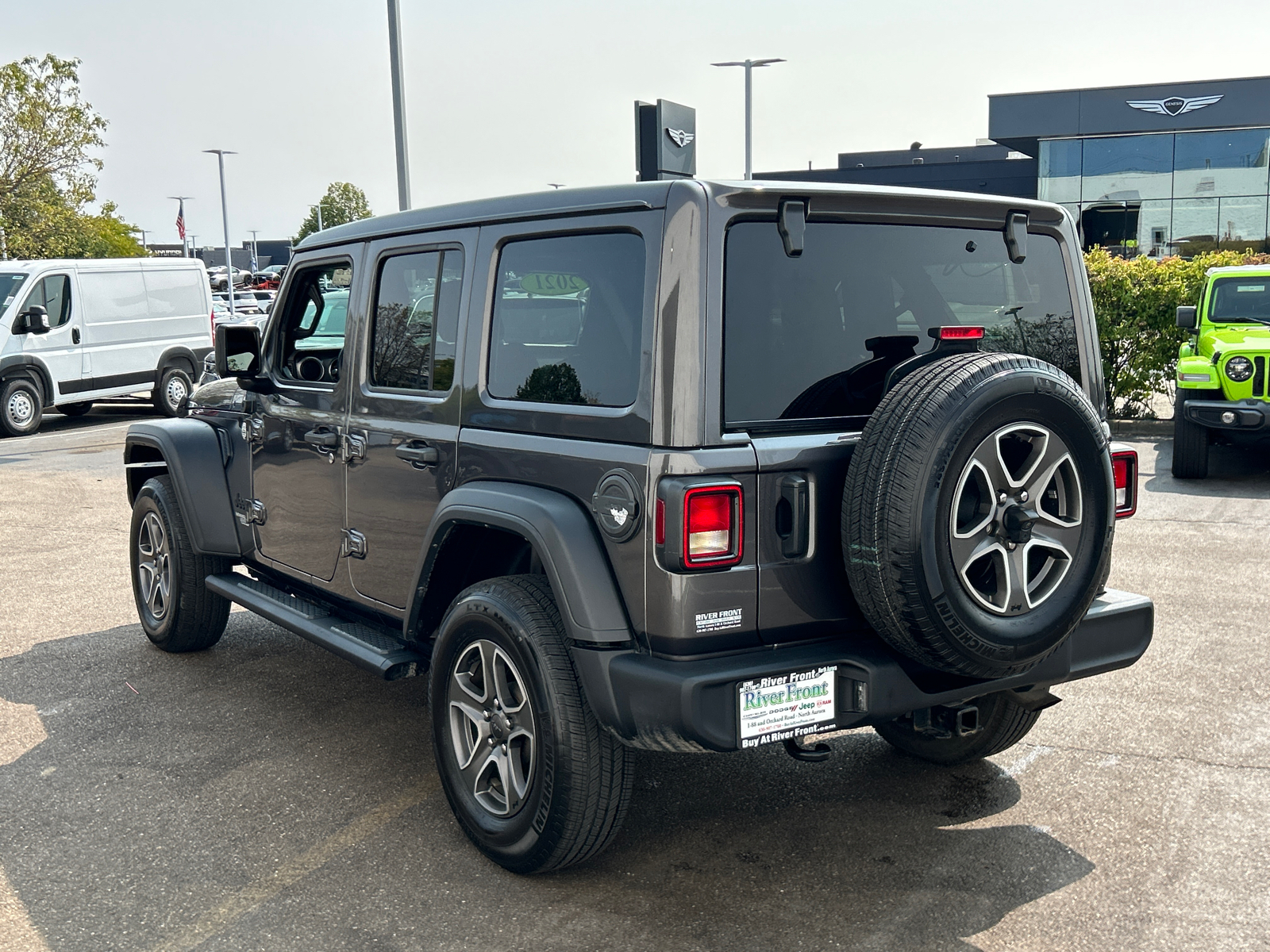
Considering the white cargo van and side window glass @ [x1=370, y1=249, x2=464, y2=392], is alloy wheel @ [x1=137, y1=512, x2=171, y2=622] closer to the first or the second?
→ side window glass @ [x1=370, y1=249, x2=464, y2=392]

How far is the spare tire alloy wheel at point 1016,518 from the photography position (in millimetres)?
3012

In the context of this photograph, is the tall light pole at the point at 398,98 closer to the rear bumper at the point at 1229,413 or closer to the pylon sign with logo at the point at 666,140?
the rear bumper at the point at 1229,413

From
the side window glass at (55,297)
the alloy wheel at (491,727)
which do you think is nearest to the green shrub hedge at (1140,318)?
the alloy wheel at (491,727)

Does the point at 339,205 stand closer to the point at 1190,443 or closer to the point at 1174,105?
the point at 1174,105

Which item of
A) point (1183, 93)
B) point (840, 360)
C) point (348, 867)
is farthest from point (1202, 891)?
point (1183, 93)

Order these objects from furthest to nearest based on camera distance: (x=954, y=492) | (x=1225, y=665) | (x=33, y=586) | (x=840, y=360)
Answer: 1. (x=33, y=586)
2. (x=1225, y=665)
3. (x=840, y=360)
4. (x=954, y=492)

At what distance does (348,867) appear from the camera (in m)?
3.55

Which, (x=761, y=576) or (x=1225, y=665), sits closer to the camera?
(x=761, y=576)

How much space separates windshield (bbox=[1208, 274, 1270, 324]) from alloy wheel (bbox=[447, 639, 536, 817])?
9.25m

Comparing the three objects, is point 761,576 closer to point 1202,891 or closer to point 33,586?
point 1202,891

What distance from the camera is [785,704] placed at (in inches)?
119

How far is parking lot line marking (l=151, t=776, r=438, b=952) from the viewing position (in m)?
3.16

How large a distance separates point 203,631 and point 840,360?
3710 mm

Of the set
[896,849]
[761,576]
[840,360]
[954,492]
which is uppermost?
[840,360]
